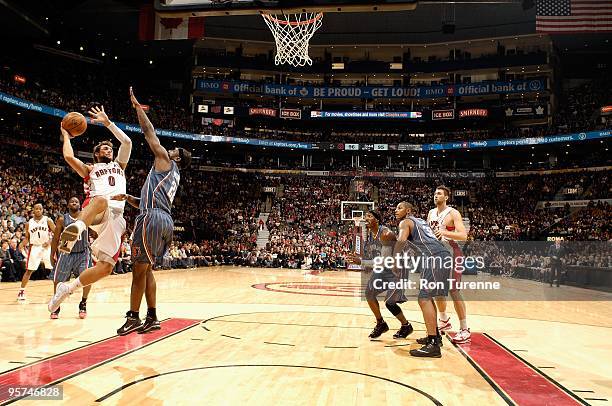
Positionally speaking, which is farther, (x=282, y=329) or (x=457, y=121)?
(x=457, y=121)

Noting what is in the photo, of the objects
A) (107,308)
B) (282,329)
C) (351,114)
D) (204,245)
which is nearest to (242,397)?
(282,329)

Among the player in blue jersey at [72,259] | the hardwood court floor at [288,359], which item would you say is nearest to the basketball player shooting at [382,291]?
the hardwood court floor at [288,359]

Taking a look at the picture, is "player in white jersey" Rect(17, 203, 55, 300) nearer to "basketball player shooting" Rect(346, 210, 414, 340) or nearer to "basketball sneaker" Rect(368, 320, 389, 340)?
"basketball player shooting" Rect(346, 210, 414, 340)

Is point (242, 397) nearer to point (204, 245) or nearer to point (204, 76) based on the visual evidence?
point (204, 245)

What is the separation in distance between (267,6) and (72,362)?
4956mm

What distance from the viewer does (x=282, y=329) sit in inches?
283

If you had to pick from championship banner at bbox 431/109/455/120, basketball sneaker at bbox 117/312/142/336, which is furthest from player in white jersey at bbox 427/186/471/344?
championship banner at bbox 431/109/455/120

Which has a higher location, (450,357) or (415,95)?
(415,95)

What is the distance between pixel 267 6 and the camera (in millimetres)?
6750

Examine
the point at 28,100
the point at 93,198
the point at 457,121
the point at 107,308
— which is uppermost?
the point at 457,121

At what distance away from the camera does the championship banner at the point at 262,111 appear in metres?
38.4

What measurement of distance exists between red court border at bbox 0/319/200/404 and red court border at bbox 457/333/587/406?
12.3 feet

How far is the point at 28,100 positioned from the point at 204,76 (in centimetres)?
1826

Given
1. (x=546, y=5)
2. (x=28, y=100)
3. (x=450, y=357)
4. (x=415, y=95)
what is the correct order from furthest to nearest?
(x=415, y=95), (x=28, y=100), (x=546, y=5), (x=450, y=357)
